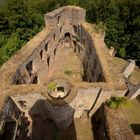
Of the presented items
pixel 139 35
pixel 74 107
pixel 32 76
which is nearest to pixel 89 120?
pixel 74 107

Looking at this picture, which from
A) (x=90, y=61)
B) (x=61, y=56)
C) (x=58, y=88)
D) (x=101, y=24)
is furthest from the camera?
(x=61, y=56)

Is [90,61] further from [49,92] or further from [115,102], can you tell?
[49,92]

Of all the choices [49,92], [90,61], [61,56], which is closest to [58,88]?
[49,92]

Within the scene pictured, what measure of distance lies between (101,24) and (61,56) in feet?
25.9

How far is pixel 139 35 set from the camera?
30.0 m

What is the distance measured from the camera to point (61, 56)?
31969 mm

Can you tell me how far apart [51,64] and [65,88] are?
12340 mm

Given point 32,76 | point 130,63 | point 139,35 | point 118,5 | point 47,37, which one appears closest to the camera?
point 32,76

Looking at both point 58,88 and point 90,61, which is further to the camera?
point 90,61

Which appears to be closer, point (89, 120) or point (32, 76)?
point (89, 120)

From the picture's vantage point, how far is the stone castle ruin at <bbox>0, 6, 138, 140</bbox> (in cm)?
1676

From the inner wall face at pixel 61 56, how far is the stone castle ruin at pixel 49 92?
3.8 inches

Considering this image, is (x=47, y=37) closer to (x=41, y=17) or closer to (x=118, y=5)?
(x=41, y=17)

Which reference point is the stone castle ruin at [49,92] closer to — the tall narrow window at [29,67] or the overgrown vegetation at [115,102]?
the tall narrow window at [29,67]
